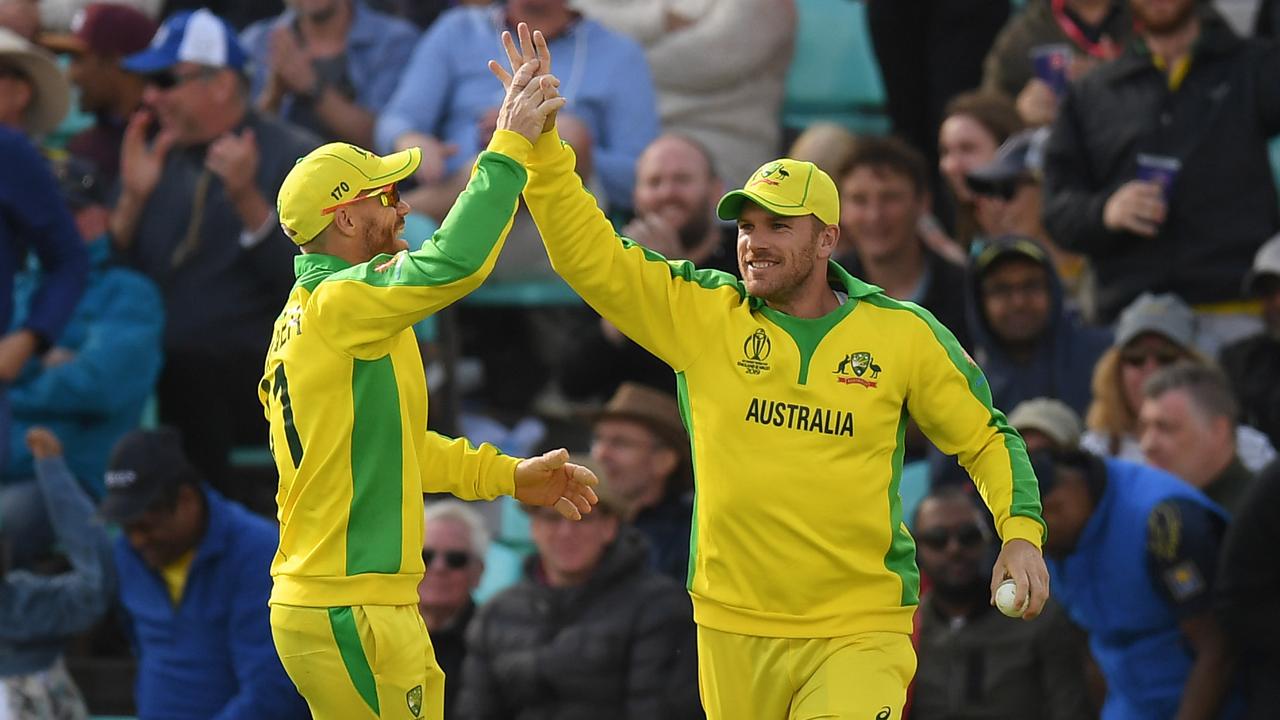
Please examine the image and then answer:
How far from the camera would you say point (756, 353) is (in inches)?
252

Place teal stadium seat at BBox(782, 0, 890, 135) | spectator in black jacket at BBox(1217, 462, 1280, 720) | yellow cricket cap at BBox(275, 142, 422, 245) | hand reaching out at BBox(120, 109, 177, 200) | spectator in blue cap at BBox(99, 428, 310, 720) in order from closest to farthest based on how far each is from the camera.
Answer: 1. yellow cricket cap at BBox(275, 142, 422, 245)
2. spectator in black jacket at BBox(1217, 462, 1280, 720)
3. spectator in blue cap at BBox(99, 428, 310, 720)
4. hand reaching out at BBox(120, 109, 177, 200)
5. teal stadium seat at BBox(782, 0, 890, 135)

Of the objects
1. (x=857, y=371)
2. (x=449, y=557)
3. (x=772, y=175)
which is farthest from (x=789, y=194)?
(x=449, y=557)

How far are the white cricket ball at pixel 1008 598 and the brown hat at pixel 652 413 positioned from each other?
310 centimetres

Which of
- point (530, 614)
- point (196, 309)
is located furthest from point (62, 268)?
point (530, 614)

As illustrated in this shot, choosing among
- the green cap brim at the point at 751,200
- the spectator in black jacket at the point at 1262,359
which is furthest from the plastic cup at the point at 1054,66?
the green cap brim at the point at 751,200

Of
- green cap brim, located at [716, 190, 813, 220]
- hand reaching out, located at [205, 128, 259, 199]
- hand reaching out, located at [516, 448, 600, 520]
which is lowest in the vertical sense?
hand reaching out, located at [516, 448, 600, 520]

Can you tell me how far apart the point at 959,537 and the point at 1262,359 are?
5.47 feet

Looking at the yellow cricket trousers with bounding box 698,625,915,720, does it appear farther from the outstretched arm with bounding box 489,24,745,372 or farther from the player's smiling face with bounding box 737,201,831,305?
the player's smiling face with bounding box 737,201,831,305

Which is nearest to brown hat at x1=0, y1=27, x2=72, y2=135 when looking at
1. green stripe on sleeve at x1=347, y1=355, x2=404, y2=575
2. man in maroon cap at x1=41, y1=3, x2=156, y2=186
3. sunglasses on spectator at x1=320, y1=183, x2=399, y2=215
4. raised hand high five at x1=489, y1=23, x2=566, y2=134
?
man in maroon cap at x1=41, y1=3, x2=156, y2=186

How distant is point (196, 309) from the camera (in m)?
10.2

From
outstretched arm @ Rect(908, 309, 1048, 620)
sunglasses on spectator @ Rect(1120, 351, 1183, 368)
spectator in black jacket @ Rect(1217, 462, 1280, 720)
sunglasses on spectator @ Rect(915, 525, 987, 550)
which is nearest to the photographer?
outstretched arm @ Rect(908, 309, 1048, 620)

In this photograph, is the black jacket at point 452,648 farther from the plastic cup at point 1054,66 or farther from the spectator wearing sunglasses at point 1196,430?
the plastic cup at point 1054,66

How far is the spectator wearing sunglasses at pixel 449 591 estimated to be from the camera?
886 centimetres

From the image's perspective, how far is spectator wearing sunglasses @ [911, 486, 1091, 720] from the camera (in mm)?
8227
